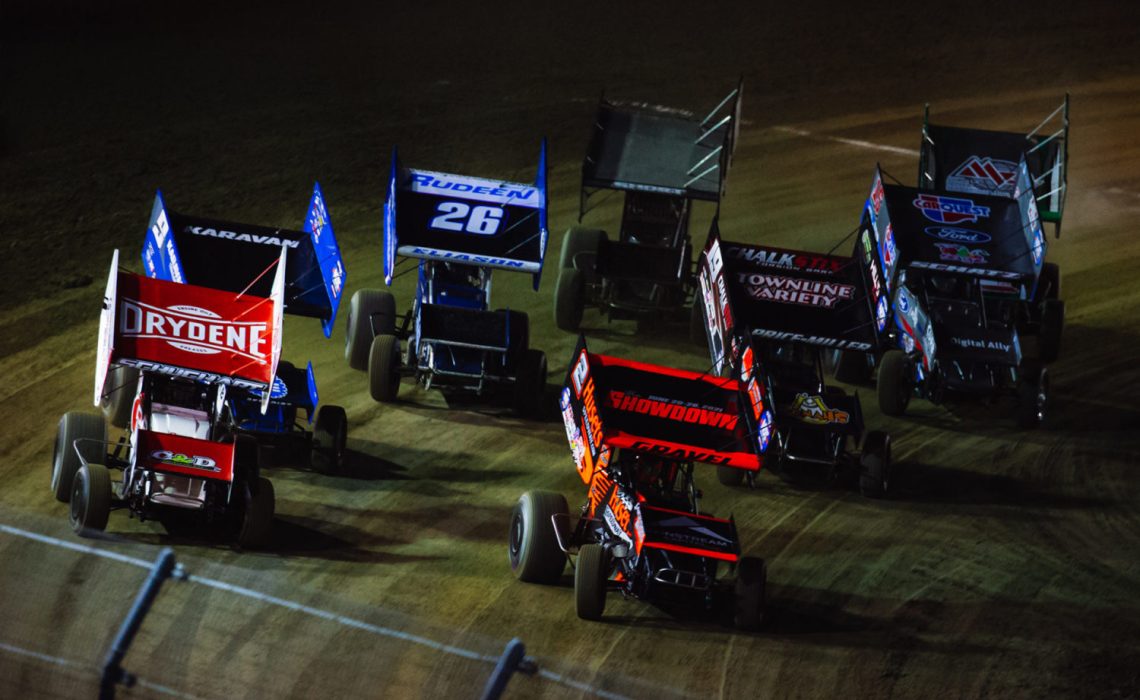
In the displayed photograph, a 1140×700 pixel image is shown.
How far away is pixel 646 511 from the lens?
1611cm

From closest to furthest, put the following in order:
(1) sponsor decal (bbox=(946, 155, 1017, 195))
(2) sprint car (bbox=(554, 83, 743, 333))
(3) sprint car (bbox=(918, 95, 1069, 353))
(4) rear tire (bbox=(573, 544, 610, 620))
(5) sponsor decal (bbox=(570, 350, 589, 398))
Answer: (4) rear tire (bbox=(573, 544, 610, 620)) < (5) sponsor decal (bbox=(570, 350, 589, 398)) < (2) sprint car (bbox=(554, 83, 743, 333)) < (3) sprint car (bbox=(918, 95, 1069, 353)) < (1) sponsor decal (bbox=(946, 155, 1017, 195))

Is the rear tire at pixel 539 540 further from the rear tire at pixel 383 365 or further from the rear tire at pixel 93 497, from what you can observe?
the rear tire at pixel 383 365

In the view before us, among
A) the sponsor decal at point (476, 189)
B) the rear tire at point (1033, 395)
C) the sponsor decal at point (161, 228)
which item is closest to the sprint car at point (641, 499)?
the sponsor decal at point (476, 189)

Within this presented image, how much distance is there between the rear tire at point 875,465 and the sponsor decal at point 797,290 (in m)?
2.54

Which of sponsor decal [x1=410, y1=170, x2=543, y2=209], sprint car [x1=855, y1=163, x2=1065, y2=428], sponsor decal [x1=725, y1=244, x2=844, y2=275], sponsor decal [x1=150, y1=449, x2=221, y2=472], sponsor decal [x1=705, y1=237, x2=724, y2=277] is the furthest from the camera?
sponsor decal [x1=410, y1=170, x2=543, y2=209]

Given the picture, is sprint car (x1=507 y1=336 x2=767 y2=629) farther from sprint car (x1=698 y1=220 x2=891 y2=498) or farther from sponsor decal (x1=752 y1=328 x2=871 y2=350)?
sponsor decal (x1=752 y1=328 x2=871 y2=350)

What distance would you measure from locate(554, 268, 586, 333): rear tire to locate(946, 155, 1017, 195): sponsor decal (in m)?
6.06

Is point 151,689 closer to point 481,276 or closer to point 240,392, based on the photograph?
point 240,392

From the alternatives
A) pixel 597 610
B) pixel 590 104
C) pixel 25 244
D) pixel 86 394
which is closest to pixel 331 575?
pixel 597 610

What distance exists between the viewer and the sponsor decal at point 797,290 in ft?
72.1

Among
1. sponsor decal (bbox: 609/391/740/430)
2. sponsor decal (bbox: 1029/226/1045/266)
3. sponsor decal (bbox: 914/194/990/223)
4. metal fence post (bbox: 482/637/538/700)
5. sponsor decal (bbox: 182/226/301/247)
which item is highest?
sponsor decal (bbox: 914/194/990/223)

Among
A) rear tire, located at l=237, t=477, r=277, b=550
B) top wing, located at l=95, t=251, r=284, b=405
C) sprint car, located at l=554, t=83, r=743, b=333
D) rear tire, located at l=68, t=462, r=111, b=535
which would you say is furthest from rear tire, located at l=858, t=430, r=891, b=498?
rear tire, located at l=68, t=462, r=111, b=535

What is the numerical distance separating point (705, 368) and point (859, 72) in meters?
14.7

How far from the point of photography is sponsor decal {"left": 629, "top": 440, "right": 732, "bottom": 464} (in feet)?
53.8
